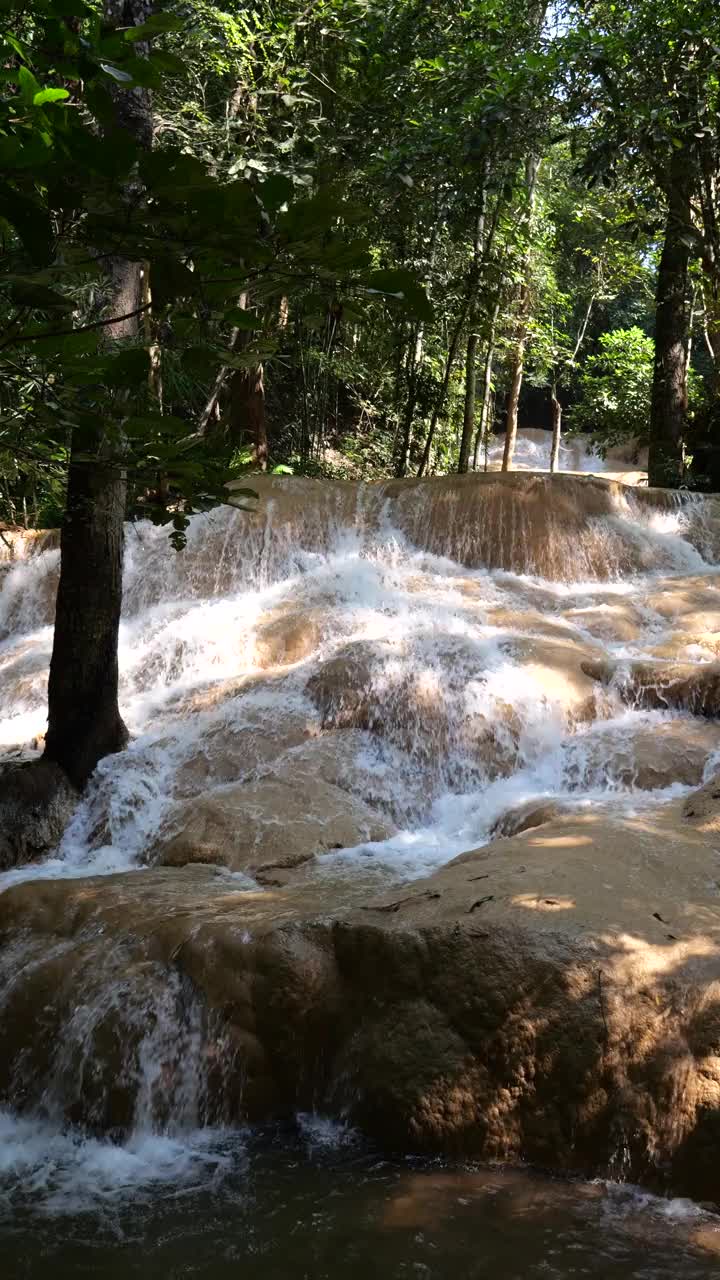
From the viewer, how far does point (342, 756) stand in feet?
21.9

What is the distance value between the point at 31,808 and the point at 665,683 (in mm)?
4388

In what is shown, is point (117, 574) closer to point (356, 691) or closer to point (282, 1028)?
point (356, 691)

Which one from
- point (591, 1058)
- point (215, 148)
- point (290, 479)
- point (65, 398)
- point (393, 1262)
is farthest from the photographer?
point (215, 148)

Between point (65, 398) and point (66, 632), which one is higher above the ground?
point (65, 398)

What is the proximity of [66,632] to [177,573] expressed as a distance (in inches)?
141

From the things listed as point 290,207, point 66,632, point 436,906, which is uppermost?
point 290,207

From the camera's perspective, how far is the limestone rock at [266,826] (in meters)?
5.49

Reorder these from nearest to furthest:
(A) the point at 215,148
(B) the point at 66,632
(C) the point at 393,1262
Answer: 1. (C) the point at 393,1262
2. (B) the point at 66,632
3. (A) the point at 215,148

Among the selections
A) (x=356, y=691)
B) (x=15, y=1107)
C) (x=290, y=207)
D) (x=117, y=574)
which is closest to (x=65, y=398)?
(x=290, y=207)

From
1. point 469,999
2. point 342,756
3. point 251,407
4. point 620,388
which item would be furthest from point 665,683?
point 620,388

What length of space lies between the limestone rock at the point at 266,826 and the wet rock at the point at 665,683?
7.35 feet

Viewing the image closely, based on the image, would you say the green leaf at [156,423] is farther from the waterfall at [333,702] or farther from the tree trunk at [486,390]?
the tree trunk at [486,390]

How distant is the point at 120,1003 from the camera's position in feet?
12.7

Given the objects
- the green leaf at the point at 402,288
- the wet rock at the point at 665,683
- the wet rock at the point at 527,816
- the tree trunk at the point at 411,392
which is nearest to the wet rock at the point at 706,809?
the wet rock at the point at 527,816
